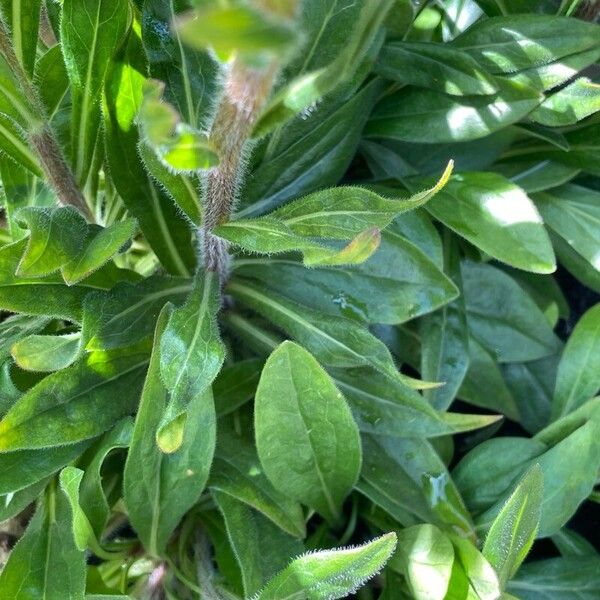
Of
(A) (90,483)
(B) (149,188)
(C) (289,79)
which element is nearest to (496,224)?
(C) (289,79)

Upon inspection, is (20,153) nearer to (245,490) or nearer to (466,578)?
(245,490)

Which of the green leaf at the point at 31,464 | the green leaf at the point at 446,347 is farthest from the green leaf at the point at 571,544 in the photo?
the green leaf at the point at 31,464

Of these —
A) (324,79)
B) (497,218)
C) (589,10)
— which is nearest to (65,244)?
(324,79)

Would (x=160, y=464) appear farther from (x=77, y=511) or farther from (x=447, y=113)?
(x=447, y=113)

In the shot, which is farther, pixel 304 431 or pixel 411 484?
pixel 411 484

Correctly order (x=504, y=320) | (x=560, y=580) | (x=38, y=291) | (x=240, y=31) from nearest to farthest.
→ (x=240, y=31), (x=38, y=291), (x=560, y=580), (x=504, y=320)

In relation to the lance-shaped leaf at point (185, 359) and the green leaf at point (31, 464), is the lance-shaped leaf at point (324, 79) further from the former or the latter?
the green leaf at point (31, 464)
